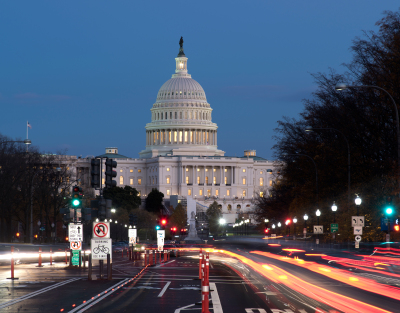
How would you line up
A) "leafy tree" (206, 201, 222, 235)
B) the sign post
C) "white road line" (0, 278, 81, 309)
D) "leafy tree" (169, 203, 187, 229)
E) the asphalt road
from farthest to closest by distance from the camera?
"leafy tree" (206, 201, 222, 235) → "leafy tree" (169, 203, 187, 229) → the sign post → "white road line" (0, 278, 81, 309) → the asphalt road

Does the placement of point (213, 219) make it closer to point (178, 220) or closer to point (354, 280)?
point (178, 220)

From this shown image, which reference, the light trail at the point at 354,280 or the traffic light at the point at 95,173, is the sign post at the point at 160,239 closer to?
the light trail at the point at 354,280

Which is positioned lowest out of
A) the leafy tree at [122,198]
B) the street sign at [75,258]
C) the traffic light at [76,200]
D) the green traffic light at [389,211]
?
the street sign at [75,258]

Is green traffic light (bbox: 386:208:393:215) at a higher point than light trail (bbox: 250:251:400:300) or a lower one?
higher

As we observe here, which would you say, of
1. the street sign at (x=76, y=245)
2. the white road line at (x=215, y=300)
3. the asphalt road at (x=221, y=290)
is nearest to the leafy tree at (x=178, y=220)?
the street sign at (x=76, y=245)

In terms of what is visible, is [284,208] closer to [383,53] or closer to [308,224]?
A: [308,224]

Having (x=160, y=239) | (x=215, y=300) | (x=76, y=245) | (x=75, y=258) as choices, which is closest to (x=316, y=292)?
(x=215, y=300)

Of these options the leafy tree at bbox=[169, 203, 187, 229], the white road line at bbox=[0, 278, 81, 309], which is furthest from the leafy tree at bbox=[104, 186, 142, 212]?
the white road line at bbox=[0, 278, 81, 309]

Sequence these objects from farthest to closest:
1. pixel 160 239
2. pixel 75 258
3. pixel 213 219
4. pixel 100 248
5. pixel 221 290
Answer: pixel 213 219
pixel 160 239
pixel 75 258
pixel 100 248
pixel 221 290

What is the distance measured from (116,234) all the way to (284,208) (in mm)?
23228

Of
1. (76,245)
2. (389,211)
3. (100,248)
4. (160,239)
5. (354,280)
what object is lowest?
(354,280)

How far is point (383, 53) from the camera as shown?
147 ft

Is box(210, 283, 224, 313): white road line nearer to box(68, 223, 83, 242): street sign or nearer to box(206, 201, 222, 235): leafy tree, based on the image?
box(68, 223, 83, 242): street sign

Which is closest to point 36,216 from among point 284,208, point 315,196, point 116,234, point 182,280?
point 116,234
